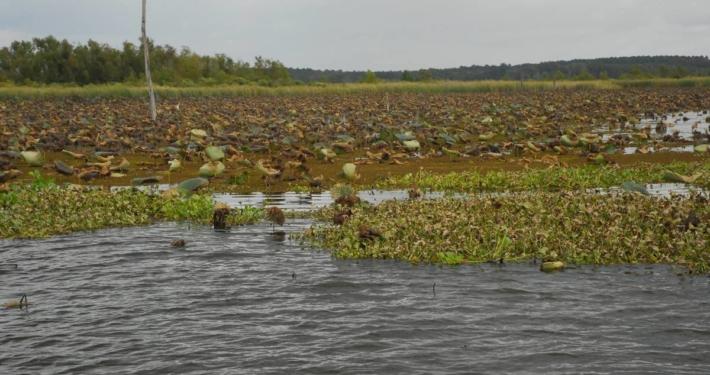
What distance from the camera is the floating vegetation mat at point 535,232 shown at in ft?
37.1

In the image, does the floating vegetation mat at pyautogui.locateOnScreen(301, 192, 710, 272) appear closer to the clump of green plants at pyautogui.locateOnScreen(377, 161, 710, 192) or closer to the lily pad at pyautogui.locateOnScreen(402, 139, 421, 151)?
the clump of green plants at pyautogui.locateOnScreen(377, 161, 710, 192)

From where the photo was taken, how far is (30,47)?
8994 cm

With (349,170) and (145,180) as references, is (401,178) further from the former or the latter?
(145,180)

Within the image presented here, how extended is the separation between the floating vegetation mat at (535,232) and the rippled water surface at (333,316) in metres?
0.36

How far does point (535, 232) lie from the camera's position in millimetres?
11906

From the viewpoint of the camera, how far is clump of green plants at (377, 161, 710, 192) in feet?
58.9

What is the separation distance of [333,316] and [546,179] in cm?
1032

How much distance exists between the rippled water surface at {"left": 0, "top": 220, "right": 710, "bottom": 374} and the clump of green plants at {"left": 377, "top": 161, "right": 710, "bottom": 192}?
22.4ft

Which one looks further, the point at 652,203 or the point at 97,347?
the point at 652,203

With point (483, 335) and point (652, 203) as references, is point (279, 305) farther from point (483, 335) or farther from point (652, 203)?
point (652, 203)

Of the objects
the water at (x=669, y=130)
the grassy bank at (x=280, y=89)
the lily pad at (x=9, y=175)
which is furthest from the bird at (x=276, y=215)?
the grassy bank at (x=280, y=89)

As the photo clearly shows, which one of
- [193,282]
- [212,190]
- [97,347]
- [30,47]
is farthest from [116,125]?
[30,47]

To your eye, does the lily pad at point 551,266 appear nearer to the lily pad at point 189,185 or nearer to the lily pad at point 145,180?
the lily pad at point 189,185

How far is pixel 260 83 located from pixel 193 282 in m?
76.3
